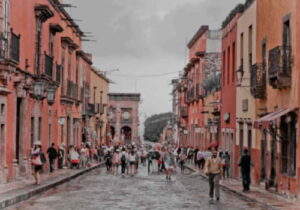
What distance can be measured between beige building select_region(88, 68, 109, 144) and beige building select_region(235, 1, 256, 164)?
2691cm

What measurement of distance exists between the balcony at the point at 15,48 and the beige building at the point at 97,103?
32866 millimetres

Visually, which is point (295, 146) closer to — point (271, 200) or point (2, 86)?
point (271, 200)

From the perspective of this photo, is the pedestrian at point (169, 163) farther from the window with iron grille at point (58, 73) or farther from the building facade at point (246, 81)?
the window with iron grille at point (58, 73)

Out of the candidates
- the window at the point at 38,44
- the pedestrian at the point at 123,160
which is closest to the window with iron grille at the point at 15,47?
the window at the point at 38,44

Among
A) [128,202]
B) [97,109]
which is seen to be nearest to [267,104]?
[128,202]

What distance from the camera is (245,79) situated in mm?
32375

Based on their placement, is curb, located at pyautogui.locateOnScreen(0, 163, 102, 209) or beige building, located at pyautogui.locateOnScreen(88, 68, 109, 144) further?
beige building, located at pyautogui.locateOnScreen(88, 68, 109, 144)

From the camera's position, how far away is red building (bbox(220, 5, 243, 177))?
118 ft

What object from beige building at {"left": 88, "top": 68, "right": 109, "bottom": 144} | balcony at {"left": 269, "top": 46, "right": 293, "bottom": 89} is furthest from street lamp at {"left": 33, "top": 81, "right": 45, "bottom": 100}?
beige building at {"left": 88, "top": 68, "right": 109, "bottom": 144}

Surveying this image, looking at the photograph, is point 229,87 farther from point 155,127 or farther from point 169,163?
point 155,127

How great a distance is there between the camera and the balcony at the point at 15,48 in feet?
85.3

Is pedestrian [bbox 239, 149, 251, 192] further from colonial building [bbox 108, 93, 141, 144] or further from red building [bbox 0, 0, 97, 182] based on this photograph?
colonial building [bbox 108, 93, 141, 144]

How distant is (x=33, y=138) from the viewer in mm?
33875

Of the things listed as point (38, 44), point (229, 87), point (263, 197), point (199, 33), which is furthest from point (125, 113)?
point (263, 197)
